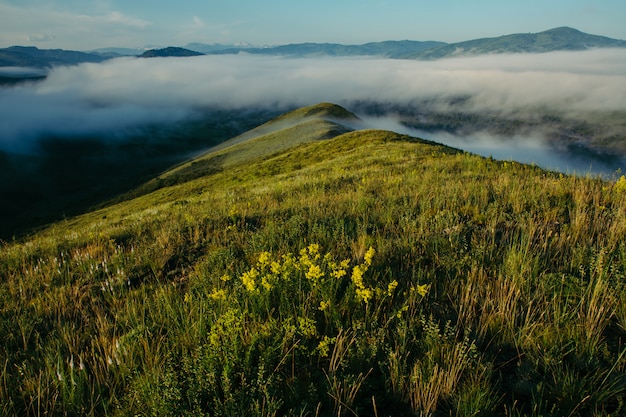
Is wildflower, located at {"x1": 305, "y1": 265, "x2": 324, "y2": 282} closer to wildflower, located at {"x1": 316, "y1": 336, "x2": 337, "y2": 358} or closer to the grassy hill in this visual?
the grassy hill

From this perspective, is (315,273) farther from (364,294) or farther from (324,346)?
(324,346)

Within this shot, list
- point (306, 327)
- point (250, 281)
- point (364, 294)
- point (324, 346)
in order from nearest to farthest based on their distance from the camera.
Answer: point (324, 346), point (306, 327), point (364, 294), point (250, 281)

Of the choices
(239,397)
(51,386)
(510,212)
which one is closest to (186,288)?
(51,386)

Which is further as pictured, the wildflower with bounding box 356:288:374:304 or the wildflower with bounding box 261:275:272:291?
the wildflower with bounding box 261:275:272:291

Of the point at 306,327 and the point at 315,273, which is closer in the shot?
the point at 306,327

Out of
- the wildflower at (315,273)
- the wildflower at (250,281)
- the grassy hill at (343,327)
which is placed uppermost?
the wildflower at (315,273)

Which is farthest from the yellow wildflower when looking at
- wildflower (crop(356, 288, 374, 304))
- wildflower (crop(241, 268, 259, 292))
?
wildflower (crop(356, 288, 374, 304))

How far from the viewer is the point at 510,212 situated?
6738mm

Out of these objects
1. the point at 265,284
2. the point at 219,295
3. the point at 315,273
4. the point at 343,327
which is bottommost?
the point at 343,327

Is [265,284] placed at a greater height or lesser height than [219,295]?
greater

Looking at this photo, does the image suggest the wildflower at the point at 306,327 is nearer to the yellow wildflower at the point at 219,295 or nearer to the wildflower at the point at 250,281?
the wildflower at the point at 250,281

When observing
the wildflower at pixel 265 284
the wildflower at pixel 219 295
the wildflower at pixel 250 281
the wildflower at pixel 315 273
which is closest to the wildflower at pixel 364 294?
the wildflower at pixel 315 273

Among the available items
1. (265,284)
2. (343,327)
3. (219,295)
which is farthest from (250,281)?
(343,327)

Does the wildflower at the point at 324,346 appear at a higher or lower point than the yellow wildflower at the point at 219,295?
lower
